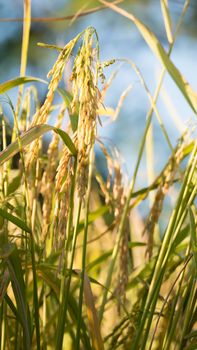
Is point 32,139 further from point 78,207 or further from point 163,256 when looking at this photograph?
point 163,256

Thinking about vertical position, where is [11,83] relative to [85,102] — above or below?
above

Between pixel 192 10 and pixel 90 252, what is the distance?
3848 mm

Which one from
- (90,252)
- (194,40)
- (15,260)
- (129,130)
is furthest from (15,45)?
(15,260)

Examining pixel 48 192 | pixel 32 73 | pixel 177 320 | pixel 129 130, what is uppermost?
pixel 32 73

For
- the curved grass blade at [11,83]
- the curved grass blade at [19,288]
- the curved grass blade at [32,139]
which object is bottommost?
the curved grass blade at [19,288]

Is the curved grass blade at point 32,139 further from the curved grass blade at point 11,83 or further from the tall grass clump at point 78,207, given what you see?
the curved grass blade at point 11,83

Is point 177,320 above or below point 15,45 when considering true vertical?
below

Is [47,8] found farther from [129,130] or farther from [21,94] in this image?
[21,94]

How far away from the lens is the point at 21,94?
109 cm

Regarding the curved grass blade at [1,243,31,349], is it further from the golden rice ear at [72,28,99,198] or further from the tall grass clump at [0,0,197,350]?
the golden rice ear at [72,28,99,198]

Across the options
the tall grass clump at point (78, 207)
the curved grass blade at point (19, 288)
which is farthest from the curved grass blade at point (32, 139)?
the curved grass blade at point (19, 288)

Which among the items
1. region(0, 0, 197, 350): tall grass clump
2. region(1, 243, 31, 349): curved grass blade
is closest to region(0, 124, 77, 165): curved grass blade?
region(0, 0, 197, 350): tall grass clump

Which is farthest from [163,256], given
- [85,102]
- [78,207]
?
[85,102]

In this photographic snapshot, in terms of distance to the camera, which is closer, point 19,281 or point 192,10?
point 19,281
